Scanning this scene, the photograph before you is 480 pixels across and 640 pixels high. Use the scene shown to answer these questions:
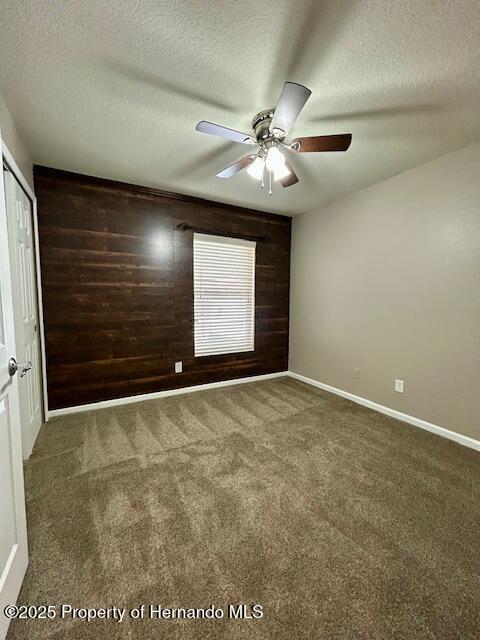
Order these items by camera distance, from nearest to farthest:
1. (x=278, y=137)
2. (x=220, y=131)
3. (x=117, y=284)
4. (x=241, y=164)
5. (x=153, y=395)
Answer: (x=220, y=131) → (x=278, y=137) → (x=241, y=164) → (x=117, y=284) → (x=153, y=395)

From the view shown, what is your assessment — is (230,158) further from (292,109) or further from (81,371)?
(81,371)

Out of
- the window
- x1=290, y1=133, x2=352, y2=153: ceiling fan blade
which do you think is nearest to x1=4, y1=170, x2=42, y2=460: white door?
the window

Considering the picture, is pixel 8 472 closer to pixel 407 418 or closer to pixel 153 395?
pixel 153 395

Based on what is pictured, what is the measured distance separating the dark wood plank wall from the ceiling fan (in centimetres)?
146

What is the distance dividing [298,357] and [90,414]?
2.81 meters

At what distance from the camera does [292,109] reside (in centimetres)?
145

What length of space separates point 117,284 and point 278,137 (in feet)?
7.27

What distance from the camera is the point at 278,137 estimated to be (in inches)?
68.7

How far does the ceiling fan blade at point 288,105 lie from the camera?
1299mm

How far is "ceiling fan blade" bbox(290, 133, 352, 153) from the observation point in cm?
161

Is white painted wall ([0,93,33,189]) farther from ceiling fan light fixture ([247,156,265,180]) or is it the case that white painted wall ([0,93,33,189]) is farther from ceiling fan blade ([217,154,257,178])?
ceiling fan light fixture ([247,156,265,180])

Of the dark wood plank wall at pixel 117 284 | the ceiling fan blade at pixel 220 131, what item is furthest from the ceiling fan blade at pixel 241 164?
the dark wood plank wall at pixel 117 284

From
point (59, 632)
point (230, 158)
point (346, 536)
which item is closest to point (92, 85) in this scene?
point (230, 158)

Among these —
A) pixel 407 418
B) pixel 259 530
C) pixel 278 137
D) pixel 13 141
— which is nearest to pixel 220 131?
pixel 278 137
